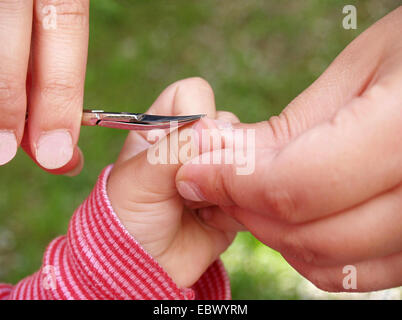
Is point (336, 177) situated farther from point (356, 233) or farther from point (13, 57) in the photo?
point (13, 57)

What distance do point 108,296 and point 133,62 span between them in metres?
1.40

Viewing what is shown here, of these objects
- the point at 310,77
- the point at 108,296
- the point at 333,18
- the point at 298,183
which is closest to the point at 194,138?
the point at 298,183

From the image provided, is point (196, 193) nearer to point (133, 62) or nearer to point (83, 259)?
point (83, 259)

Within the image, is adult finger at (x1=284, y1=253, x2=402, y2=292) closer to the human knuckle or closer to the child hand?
the child hand

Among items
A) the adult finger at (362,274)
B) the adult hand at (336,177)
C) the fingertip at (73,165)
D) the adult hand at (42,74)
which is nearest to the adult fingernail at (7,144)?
the adult hand at (42,74)

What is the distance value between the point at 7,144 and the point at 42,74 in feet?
0.43

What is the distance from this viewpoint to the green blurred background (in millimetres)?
1878

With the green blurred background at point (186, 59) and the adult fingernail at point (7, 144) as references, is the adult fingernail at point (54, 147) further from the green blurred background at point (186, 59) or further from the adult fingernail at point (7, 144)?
the green blurred background at point (186, 59)

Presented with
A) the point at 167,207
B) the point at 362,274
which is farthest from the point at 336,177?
the point at 167,207

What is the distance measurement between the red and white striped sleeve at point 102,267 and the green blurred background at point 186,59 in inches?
33.3

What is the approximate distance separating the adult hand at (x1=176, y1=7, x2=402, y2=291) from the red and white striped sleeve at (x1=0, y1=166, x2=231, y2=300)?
0.16 m

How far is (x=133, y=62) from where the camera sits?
2154mm

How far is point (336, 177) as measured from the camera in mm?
678

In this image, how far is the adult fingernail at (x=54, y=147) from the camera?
0.85 meters
